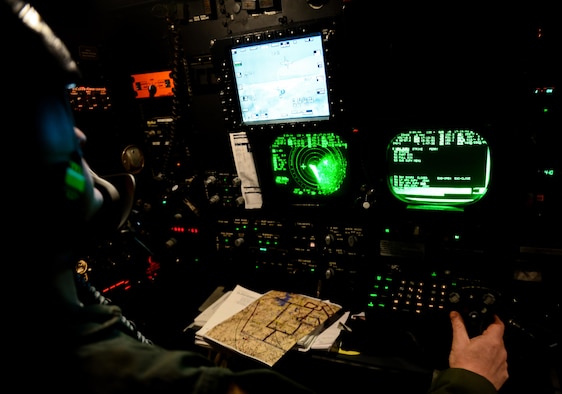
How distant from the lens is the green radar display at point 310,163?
1.80 meters

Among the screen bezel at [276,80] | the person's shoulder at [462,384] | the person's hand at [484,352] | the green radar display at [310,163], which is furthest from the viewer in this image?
the green radar display at [310,163]

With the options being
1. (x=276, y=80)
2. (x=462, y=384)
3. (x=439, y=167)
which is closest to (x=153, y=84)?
(x=276, y=80)

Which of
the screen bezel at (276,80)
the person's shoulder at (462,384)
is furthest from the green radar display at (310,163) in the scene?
the person's shoulder at (462,384)

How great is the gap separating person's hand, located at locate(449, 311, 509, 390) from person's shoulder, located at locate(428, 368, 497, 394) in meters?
0.08

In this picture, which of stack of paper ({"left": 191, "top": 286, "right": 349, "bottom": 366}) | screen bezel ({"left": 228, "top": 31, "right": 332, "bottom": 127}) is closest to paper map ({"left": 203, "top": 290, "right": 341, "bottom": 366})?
stack of paper ({"left": 191, "top": 286, "right": 349, "bottom": 366})

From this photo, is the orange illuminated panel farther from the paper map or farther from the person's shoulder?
the person's shoulder

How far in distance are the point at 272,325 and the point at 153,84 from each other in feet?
4.71

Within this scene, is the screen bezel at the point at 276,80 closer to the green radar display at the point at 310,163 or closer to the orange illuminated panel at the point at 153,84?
the green radar display at the point at 310,163

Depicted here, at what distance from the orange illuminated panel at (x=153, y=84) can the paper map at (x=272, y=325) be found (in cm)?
124

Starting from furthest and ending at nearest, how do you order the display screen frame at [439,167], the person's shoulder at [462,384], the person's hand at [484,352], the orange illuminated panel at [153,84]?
the orange illuminated panel at [153,84], the display screen frame at [439,167], the person's hand at [484,352], the person's shoulder at [462,384]

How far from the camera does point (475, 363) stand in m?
1.32

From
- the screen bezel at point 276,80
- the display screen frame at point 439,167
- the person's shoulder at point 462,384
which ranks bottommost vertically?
the person's shoulder at point 462,384

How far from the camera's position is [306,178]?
1905 mm

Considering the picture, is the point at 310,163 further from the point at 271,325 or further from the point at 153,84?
the point at 153,84
